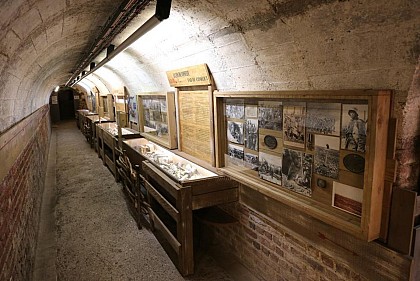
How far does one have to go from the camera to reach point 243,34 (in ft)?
8.27

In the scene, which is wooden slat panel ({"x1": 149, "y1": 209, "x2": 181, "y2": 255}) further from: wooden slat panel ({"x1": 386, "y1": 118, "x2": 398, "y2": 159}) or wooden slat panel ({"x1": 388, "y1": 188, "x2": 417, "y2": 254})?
wooden slat panel ({"x1": 386, "y1": 118, "x2": 398, "y2": 159})

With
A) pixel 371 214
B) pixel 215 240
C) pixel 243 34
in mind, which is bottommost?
pixel 215 240

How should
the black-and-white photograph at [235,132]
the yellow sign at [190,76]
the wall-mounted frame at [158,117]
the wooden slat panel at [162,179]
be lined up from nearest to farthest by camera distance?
the black-and-white photograph at [235,132] < the wooden slat panel at [162,179] < the yellow sign at [190,76] < the wall-mounted frame at [158,117]

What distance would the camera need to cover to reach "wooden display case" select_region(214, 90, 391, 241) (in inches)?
68.9

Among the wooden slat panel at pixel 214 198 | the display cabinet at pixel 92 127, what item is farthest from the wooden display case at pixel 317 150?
the display cabinet at pixel 92 127

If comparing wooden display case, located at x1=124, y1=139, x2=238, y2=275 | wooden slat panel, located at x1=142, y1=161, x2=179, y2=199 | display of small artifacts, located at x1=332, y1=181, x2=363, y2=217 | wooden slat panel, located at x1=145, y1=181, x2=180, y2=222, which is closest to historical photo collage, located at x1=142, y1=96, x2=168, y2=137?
wooden slat panel, located at x1=142, y1=161, x2=179, y2=199

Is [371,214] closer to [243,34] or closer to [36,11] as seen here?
[243,34]

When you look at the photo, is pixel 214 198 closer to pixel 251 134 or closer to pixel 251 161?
pixel 251 161

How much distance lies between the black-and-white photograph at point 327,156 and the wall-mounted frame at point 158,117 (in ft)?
9.49

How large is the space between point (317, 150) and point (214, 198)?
1.40 metres

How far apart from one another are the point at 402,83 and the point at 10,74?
3220mm

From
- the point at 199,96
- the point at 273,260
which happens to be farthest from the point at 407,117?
the point at 199,96

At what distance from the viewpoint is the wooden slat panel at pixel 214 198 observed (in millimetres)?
3179

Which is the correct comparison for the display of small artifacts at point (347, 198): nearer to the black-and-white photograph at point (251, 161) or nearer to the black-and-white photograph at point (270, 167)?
the black-and-white photograph at point (270, 167)
